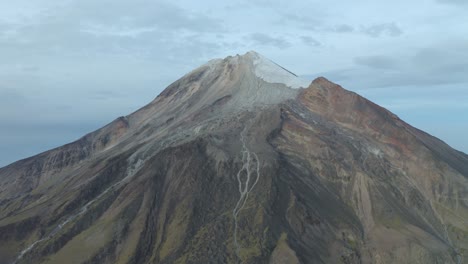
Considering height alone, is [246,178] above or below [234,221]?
above

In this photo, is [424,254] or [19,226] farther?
[19,226]

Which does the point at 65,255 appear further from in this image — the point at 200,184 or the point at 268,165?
the point at 268,165

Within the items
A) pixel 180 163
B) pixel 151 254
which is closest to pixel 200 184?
pixel 180 163

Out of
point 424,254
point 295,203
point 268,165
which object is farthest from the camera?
point 268,165

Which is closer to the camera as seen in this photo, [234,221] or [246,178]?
[234,221]

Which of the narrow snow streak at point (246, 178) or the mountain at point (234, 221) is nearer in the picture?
the mountain at point (234, 221)

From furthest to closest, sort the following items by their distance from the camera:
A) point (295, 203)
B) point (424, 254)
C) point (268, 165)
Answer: point (268, 165)
point (295, 203)
point (424, 254)

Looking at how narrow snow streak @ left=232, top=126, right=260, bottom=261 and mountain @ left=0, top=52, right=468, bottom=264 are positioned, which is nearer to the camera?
mountain @ left=0, top=52, right=468, bottom=264

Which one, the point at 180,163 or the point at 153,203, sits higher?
the point at 180,163

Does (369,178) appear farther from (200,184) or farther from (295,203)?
(200,184)

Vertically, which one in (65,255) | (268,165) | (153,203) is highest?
(268,165)
